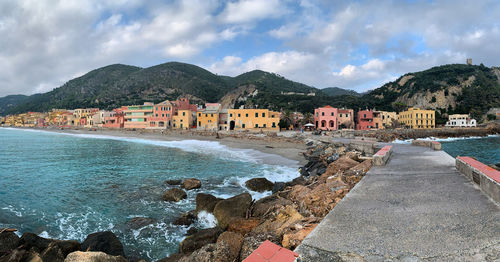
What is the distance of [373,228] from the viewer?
166 inches

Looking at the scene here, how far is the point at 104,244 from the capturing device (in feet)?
23.8

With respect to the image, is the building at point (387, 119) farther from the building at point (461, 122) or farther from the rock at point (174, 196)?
the rock at point (174, 196)

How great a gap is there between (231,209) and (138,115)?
228 feet

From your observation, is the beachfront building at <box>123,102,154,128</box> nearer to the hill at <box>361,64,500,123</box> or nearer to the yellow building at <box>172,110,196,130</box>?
the yellow building at <box>172,110,196,130</box>

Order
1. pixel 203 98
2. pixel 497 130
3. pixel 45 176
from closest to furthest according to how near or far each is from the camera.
A: 1. pixel 45 176
2. pixel 497 130
3. pixel 203 98

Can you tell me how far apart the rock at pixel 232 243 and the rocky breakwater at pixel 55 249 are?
2.22m

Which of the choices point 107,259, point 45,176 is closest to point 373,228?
point 107,259

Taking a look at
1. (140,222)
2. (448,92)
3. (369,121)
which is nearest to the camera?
(140,222)

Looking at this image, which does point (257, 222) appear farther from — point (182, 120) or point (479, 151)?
point (182, 120)

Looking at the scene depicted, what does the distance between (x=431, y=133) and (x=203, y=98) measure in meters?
113

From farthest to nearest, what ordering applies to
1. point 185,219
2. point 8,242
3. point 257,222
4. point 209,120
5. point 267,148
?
point 209,120 → point 267,148 → point 185,219 → point 257,222 → point 8,242

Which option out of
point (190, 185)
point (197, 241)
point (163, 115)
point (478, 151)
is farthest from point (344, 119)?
point (197, 241)

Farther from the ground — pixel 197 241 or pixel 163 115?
pixel 163 115

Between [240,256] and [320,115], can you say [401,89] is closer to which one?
[320,115]
